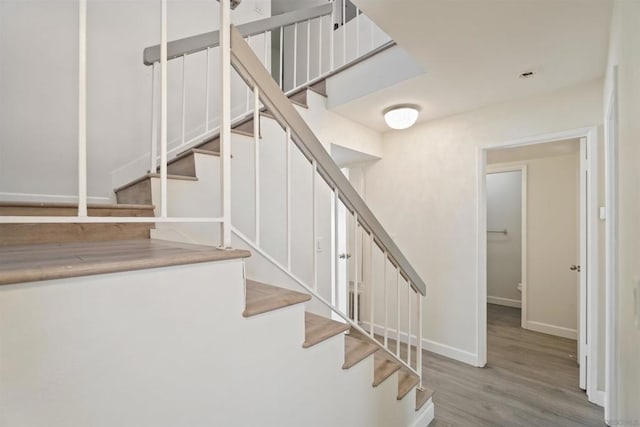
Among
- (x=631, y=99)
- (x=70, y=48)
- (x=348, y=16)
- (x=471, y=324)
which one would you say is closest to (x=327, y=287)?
(x=471, y=324)

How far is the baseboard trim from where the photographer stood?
1.87 m

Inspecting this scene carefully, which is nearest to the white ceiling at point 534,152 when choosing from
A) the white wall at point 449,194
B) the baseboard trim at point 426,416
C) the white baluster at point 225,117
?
the white wall at point 449,194

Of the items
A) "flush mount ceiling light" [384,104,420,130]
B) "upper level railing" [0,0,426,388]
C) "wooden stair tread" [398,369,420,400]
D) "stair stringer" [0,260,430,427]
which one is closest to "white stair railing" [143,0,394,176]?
"upper level railing" [0,0,426,388]

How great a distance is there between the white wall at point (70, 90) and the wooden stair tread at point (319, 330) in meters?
1.79

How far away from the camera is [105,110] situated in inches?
82.6

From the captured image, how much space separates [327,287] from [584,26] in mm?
2321

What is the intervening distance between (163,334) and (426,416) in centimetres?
191

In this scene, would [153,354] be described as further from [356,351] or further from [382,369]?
[382,369]

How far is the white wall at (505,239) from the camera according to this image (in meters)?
4.46

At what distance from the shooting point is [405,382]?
1.85 metres

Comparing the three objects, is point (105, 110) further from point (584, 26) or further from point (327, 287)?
point (584, 26)

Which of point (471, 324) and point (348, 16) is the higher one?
point (348, 16)

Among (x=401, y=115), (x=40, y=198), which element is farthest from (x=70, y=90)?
(x=401, y=115)

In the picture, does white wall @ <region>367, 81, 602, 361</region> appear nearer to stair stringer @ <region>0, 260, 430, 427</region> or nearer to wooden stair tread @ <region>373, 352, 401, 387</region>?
wooden stair tread @ <region>373, 352, 401, 387</region>
